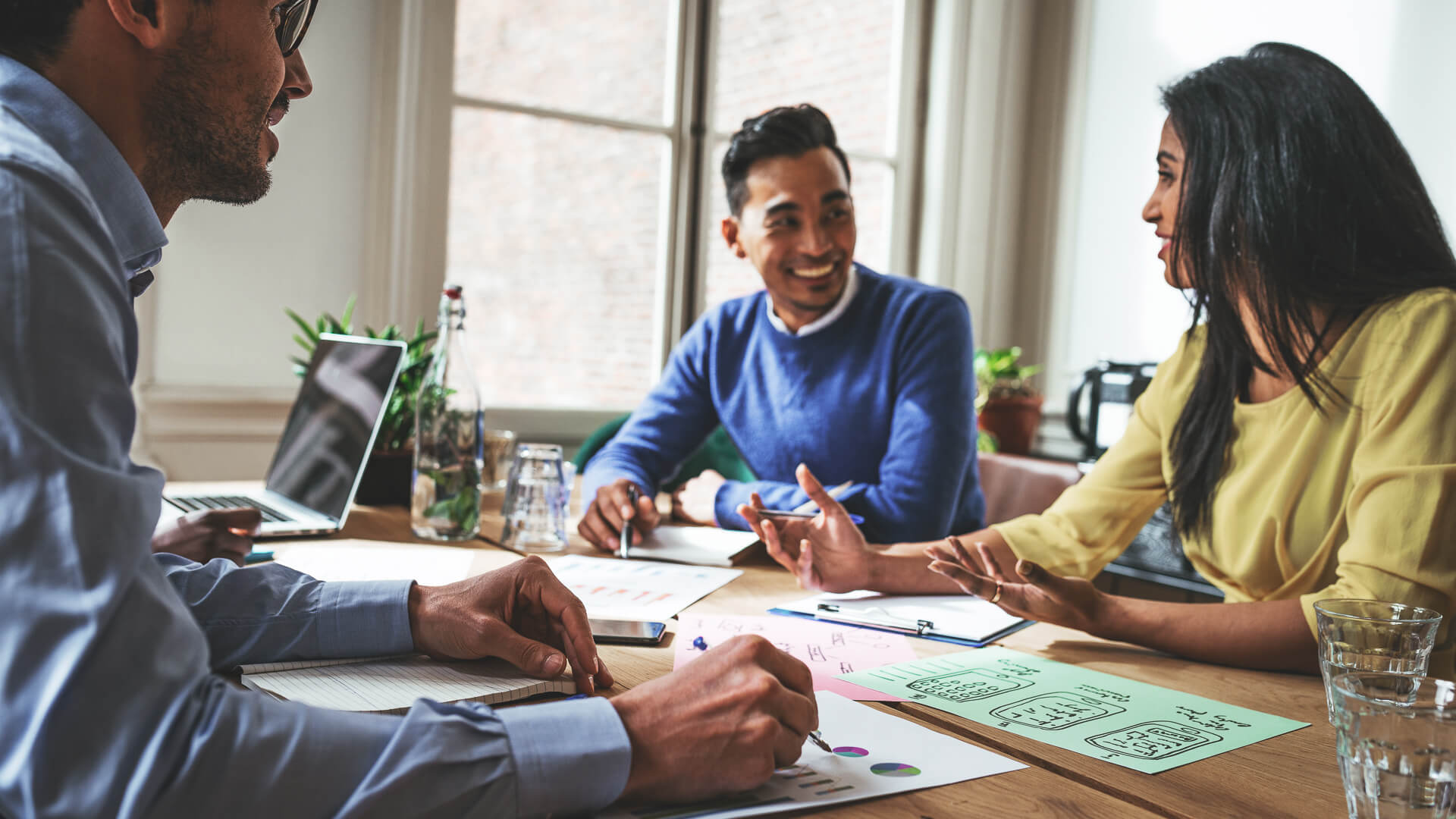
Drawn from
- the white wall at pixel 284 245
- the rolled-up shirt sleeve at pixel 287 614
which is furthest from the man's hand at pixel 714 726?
the white wall at pixel 284 245

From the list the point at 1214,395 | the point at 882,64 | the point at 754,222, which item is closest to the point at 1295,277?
the point at 1214,395

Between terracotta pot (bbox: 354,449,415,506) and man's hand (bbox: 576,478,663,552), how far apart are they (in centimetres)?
48

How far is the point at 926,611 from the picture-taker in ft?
4.31

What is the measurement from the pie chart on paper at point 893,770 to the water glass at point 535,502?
96 cm

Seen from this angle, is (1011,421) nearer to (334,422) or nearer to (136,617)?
(334,422)

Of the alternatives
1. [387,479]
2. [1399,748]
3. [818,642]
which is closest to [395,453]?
[387,479]

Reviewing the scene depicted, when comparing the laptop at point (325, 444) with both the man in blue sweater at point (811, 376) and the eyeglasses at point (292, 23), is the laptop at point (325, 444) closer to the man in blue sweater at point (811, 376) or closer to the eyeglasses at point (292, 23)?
the man in blue sweater at point (811, 376)

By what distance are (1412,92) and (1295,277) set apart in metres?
2.23

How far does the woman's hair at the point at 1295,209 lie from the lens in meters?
1.33

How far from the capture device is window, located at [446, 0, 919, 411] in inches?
132

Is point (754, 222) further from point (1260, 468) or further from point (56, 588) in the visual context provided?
point (56, 588)

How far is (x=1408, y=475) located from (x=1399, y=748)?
63cm

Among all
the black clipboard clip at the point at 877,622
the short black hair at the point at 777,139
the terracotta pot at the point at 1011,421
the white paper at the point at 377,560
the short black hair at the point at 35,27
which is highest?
the short black hair at the point at 777,139

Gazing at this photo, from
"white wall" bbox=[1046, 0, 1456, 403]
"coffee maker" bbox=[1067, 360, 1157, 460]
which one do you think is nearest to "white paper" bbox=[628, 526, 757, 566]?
"coffee maker" bbox=[1067, 360, 1157, 460]
